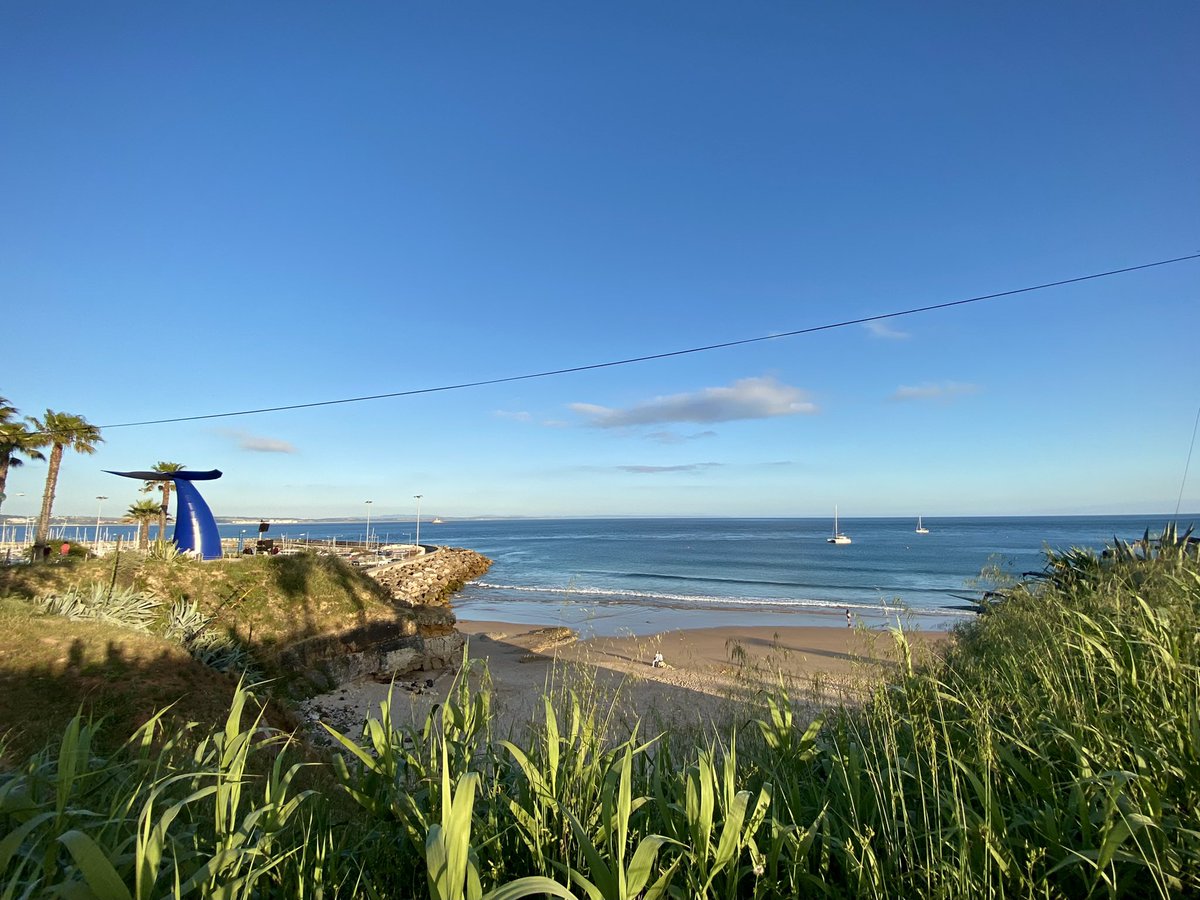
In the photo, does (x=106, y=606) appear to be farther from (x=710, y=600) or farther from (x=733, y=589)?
(x=733, y=589)

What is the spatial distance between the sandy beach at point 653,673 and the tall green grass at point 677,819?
77cm

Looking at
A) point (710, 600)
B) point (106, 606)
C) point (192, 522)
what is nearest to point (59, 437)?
point (192, 522)

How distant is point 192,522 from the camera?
50.9 feet

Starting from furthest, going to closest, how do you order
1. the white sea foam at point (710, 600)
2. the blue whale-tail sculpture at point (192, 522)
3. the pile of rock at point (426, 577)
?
the pile of rock at point (426, 577) → the white sea foam at point (710, 600) → the blue whale-tail sculpture at point (192, 522)

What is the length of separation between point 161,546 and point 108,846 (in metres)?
14.3

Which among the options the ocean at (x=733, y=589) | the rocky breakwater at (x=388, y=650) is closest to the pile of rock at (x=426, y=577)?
the ocean at (x=733, y=589)

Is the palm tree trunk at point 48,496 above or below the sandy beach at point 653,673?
above

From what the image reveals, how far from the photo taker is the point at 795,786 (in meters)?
2.35

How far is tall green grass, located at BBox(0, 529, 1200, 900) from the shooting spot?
1652 mm

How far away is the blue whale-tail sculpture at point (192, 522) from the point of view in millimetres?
15336

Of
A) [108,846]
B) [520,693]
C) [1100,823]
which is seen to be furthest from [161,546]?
[1100,823]

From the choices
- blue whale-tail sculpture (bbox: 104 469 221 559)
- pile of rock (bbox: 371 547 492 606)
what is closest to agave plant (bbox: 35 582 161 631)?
blue whale-tail sculpture (bbox: 104 469 221 559)

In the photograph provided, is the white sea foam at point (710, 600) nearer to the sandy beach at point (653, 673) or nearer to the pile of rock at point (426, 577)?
the pile of rock at point (426, 577)

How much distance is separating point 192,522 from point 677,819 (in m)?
17.1
